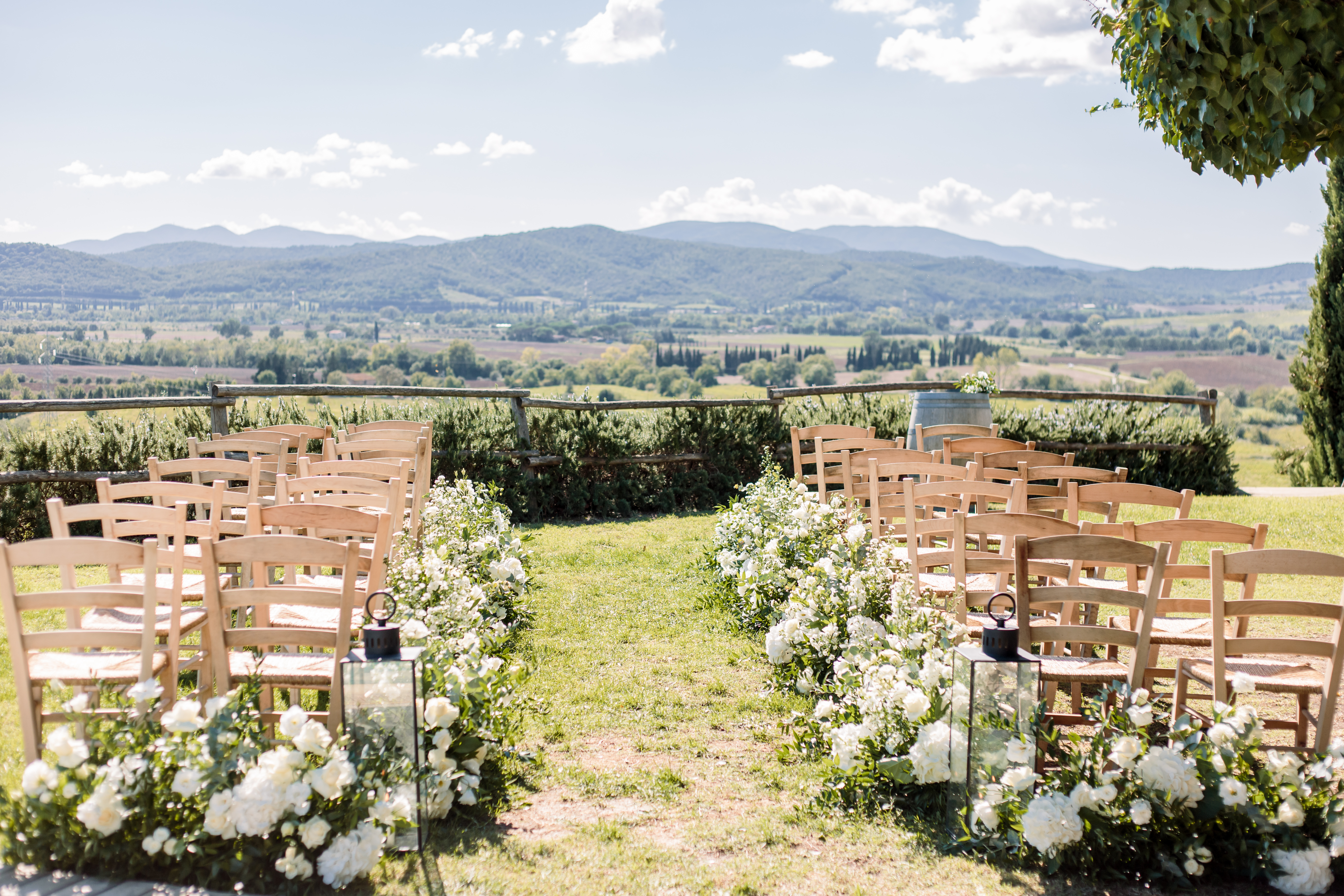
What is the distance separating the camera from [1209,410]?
11.6 meters

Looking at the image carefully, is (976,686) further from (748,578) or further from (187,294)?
(187,294)

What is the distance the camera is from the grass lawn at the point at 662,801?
105 inches

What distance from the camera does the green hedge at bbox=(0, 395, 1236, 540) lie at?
8.27 metres

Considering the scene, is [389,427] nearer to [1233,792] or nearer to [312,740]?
[312,740]

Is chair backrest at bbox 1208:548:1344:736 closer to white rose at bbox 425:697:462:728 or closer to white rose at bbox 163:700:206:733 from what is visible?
white rose at bbox 425:697:462:728

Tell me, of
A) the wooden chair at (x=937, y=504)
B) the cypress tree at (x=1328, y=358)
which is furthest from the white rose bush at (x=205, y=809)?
the cypress tree at (x=1328, y=358)

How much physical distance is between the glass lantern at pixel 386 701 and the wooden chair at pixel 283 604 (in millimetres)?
167

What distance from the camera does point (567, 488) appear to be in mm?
9859

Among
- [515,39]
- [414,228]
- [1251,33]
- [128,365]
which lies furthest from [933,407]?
[414,228]

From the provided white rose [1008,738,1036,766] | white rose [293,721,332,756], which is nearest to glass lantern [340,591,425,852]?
white rose [293,721,332,756]

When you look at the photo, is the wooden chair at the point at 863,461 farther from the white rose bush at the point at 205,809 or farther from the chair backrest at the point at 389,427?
the white rose bush at the point at 205,809

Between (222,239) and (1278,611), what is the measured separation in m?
103

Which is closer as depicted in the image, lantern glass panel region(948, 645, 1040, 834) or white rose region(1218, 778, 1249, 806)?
white rose region(1218, 778, 1249, 806)

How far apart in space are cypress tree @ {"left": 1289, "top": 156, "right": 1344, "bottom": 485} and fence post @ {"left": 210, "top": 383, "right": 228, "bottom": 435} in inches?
560
